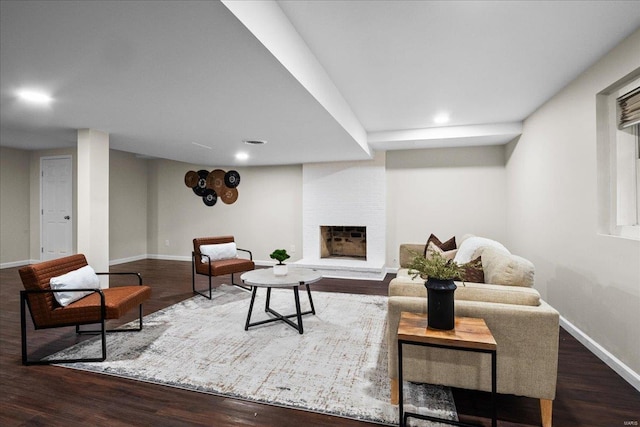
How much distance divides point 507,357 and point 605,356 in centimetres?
151

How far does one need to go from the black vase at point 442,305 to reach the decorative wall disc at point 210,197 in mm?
6457

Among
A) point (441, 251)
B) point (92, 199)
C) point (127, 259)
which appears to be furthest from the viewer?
point (127, 259)

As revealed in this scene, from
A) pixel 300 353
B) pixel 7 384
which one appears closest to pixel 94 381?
pixel 7 384

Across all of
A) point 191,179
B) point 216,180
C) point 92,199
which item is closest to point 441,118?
point 92,199

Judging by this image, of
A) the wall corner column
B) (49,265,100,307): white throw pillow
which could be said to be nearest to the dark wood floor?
(49,265,100,307): white throw pillow

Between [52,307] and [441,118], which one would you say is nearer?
[52,307]

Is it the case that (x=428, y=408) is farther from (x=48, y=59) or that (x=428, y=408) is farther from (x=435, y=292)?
(x=48, y=59)

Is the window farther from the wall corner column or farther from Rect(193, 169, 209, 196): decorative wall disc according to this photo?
Rect(193, 169, 209, 196): decorative wall disc

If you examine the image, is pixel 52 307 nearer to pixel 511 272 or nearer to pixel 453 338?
pixel 453 338

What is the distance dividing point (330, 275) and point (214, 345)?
314 centimetres

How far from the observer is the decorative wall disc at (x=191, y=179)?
747 centimetres

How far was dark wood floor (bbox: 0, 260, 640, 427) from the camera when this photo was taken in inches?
74.8

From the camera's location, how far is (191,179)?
7492 millimetres

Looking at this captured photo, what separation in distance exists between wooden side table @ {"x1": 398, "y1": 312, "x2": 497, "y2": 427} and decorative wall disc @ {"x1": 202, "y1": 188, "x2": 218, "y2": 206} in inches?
249
